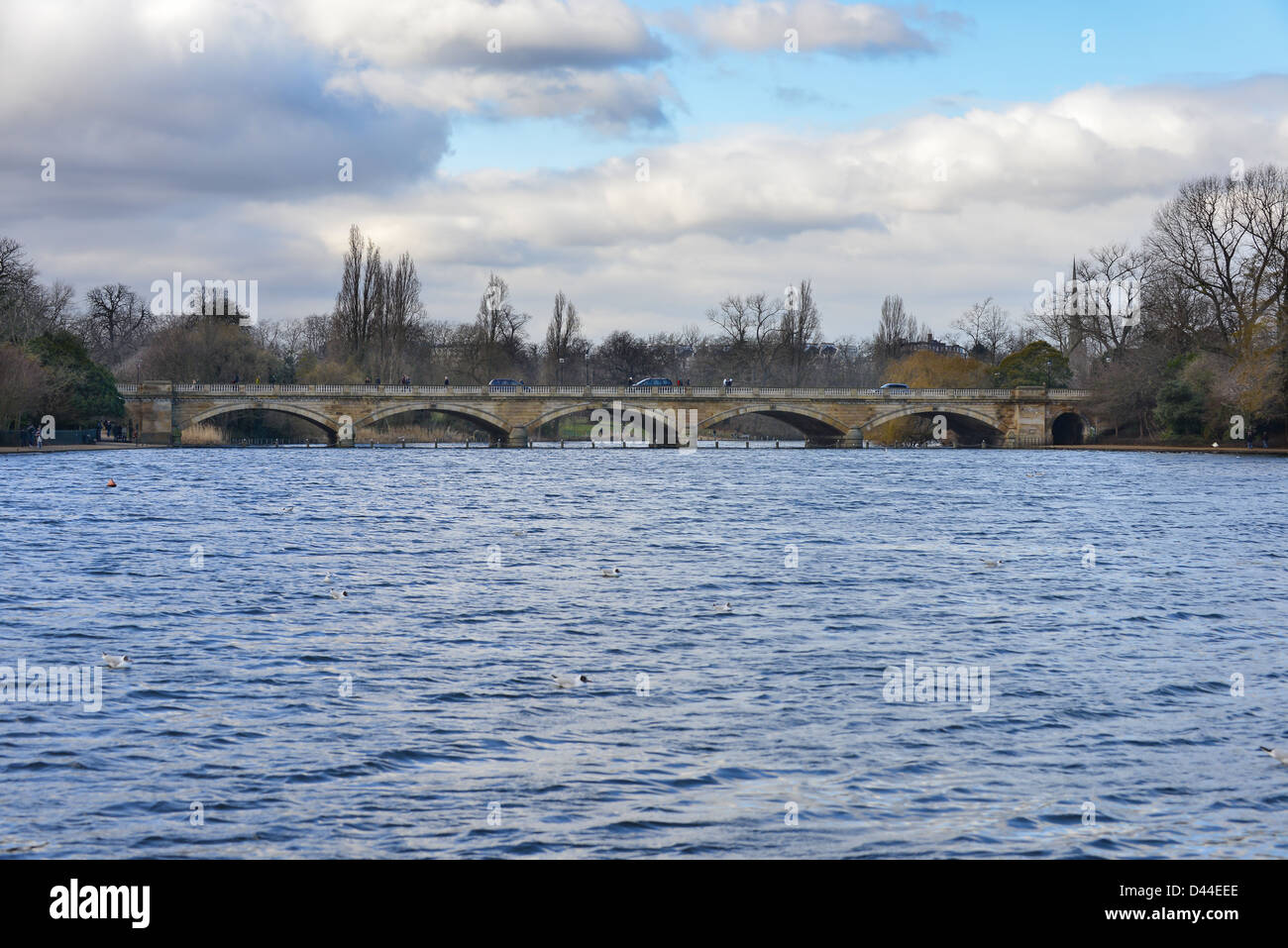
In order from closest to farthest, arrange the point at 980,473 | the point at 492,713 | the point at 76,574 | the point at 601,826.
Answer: the point at 601,826 < the point at 492,713 < the point at 76,574 < the point at 980,473

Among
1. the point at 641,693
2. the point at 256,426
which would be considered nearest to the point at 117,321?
the point at 256,426

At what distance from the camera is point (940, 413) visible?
10525 cm

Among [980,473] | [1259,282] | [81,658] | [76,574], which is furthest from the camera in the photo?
[1259,282]

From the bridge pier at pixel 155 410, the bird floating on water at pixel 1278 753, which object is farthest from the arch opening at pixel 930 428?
the bird floating on water at pixel 1278 753

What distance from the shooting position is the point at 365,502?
45438 mm

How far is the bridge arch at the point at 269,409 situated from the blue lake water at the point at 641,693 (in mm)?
57779

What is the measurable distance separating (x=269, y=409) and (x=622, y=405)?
24764 millimetres

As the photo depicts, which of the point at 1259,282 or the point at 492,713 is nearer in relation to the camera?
the point at 492,713

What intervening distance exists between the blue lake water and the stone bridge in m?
58.3

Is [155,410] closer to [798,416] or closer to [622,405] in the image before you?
[622,405]

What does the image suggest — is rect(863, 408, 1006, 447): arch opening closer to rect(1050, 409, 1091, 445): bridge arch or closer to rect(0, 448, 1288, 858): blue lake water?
rect(1050, 409, 1091, 445): bridge arch
